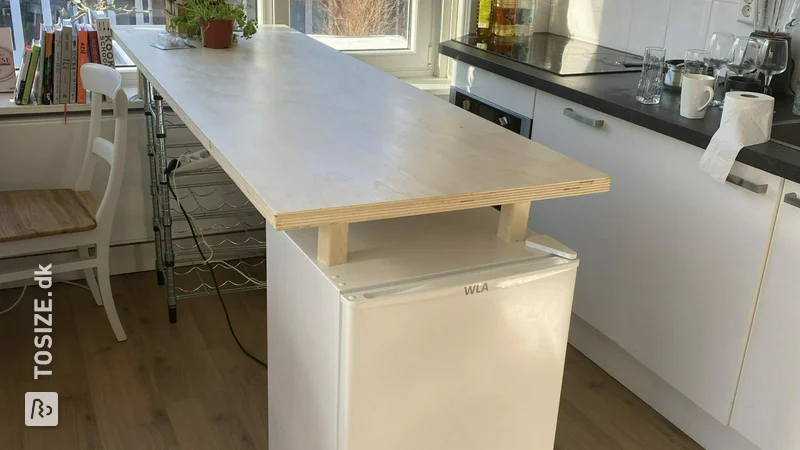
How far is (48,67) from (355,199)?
6.14 ft

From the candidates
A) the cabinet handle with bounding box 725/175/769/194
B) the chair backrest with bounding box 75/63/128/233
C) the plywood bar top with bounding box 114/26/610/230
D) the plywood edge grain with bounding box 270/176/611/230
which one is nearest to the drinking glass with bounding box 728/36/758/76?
the cabinet handle with bounding box 725/175/769/194

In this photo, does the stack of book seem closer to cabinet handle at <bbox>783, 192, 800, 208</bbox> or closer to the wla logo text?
the wla logo text

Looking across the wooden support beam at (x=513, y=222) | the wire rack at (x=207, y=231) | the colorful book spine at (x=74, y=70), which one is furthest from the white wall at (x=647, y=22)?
the colorful book spine at (x=74, y=70)

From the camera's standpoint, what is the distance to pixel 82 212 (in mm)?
2400

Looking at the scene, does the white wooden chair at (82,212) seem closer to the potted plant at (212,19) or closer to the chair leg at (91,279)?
the chair leg at (91,279)

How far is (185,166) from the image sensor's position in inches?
95.3

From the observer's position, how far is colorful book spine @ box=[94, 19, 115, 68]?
107 inches

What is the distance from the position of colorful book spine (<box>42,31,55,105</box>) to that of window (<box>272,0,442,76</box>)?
924 mm

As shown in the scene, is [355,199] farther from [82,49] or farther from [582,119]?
[82,49]

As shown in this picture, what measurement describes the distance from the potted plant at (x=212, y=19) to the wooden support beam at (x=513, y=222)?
138 cm

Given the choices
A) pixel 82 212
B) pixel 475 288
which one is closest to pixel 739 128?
pixel 475 288

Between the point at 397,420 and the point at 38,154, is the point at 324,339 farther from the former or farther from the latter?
the point at 38,154

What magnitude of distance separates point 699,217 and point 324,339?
110cm

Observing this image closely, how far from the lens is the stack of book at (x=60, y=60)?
2.67 m
